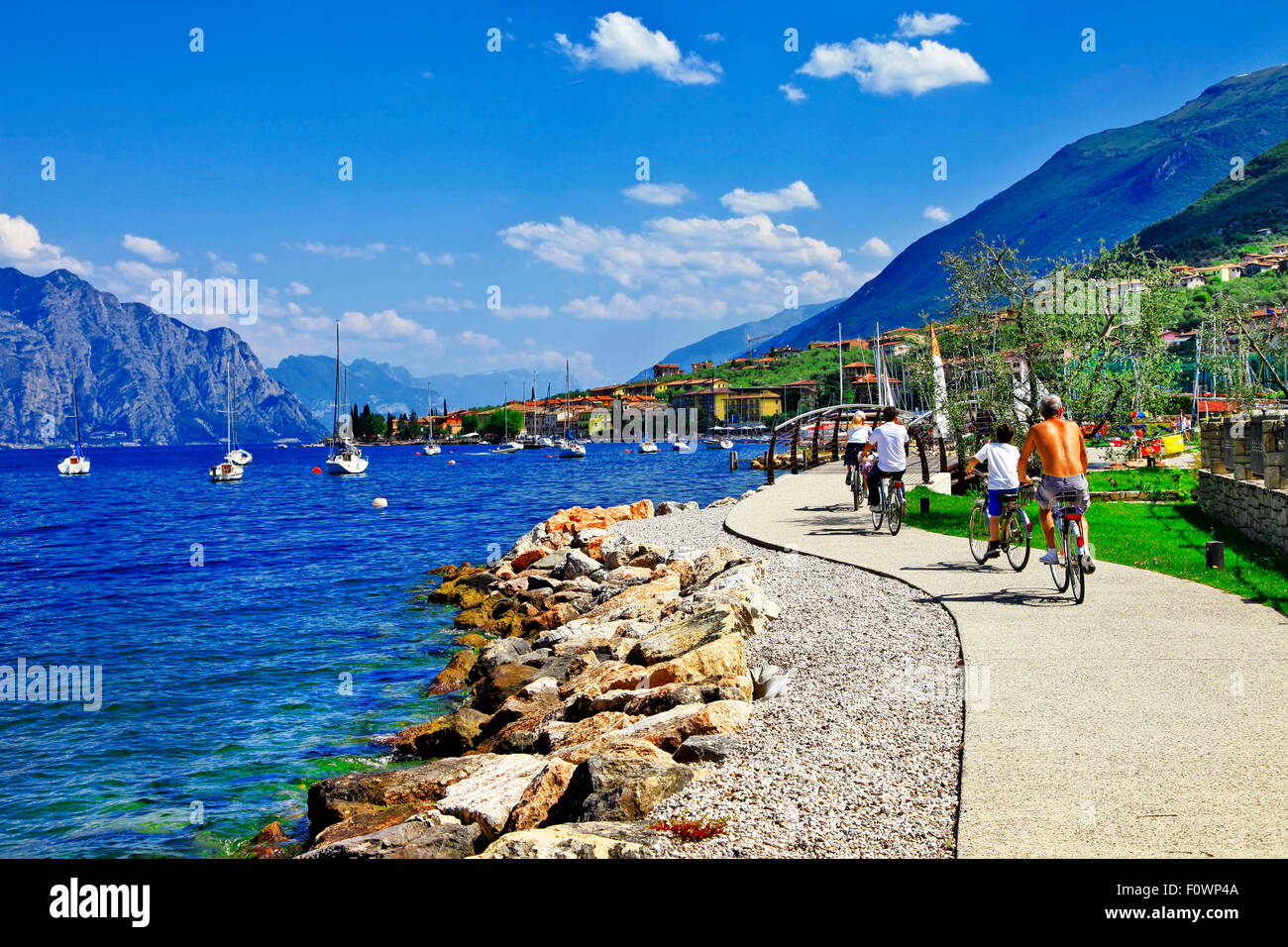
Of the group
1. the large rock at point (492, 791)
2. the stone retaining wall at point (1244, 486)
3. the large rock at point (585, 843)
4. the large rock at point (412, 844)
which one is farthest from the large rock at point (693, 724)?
the stone retaining wall at point (1244, 486)

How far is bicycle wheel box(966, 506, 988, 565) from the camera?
13.7 m

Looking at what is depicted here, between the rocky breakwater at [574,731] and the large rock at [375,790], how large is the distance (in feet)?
0.05

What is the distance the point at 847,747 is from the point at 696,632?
3813mm

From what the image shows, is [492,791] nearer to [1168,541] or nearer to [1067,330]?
[1168,541]

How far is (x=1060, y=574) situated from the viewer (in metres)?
11.8

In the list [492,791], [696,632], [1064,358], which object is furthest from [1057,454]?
[1064,358]

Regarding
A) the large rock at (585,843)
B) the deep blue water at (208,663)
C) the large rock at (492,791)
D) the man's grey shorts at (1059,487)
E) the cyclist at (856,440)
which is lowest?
the deep blue water at (208,663)

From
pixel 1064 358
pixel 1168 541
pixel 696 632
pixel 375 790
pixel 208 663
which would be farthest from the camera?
pixel 1064 358

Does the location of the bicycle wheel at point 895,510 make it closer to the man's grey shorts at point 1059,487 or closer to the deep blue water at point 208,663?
the man's grey shorts at point 1059,487

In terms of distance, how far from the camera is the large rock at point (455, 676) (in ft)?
45.6

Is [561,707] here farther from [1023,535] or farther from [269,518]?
[269,518]

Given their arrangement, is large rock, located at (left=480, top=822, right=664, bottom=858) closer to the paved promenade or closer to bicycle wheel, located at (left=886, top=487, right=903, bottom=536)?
the paved promenade

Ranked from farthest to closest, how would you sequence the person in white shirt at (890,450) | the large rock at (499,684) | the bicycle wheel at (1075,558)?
the person in white shirt at (890,450)
the large rock at (499,684)
the bicycle wheel at (1075,558)

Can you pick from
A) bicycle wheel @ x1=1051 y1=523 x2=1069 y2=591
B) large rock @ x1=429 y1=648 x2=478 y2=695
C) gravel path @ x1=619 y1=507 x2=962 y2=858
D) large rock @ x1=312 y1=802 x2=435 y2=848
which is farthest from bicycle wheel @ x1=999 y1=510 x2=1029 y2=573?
large rock @ x1=312 y1=802 x2=435 y2=848
